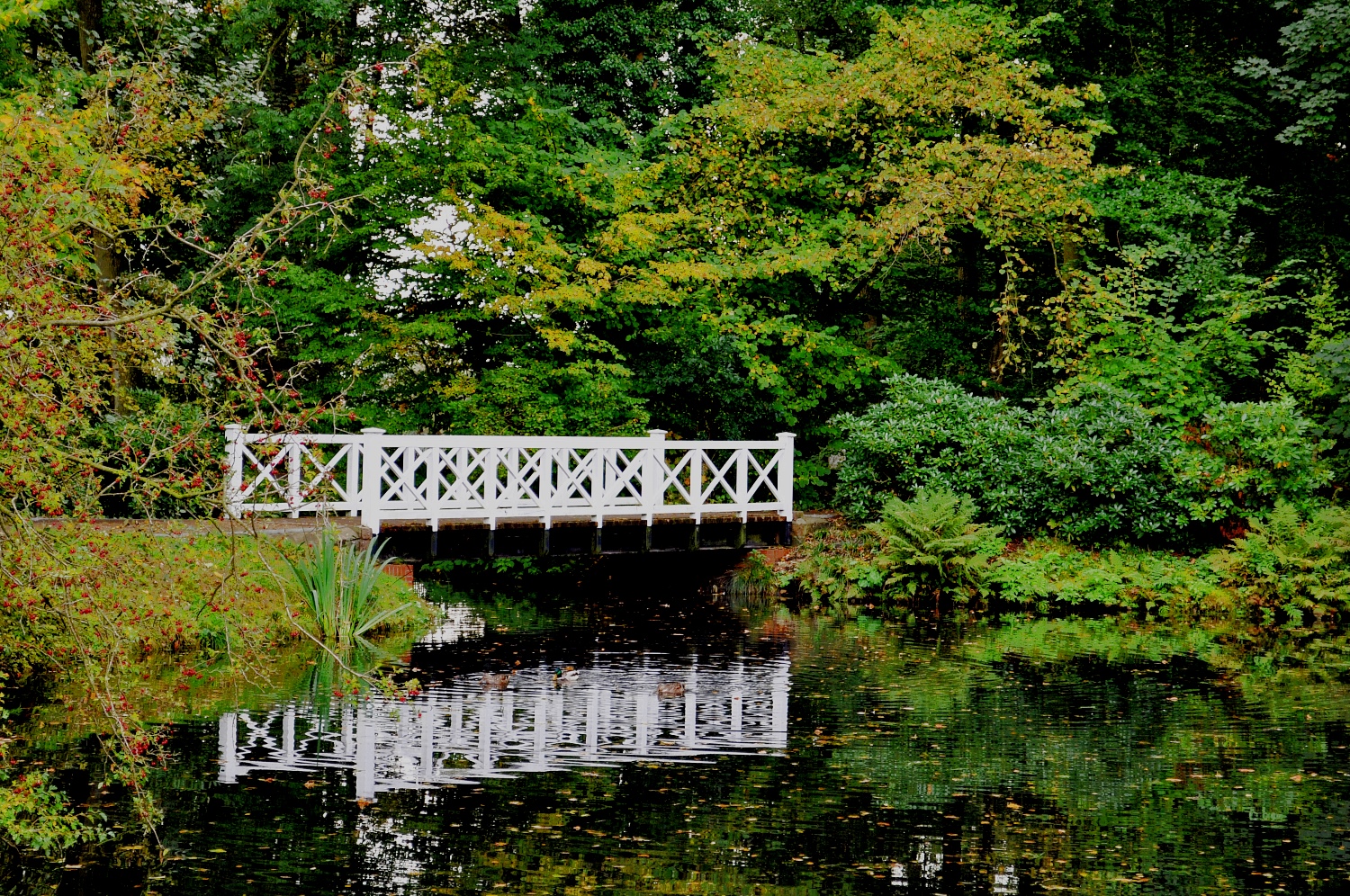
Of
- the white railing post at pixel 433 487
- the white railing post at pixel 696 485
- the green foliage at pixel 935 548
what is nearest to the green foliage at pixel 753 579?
the white railing post at pixel 696 485

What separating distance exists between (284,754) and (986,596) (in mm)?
11249

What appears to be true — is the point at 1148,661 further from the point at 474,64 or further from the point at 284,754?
the point at 474,64

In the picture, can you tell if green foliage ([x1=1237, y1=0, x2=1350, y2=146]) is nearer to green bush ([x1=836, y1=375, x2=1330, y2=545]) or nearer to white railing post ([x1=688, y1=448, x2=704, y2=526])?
green bush ([x1=836, y1=375, x2=1330, y2=545])

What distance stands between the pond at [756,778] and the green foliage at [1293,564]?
2575 millimetres

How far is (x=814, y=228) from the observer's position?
21.9 metres

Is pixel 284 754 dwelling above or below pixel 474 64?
below

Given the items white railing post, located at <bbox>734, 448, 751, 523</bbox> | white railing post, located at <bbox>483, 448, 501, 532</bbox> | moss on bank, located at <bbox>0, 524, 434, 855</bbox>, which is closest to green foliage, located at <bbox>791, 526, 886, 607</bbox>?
white railing post, located at <bbox>734, 448, 751, 523</bbox>

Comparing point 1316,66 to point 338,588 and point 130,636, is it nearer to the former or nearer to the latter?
point 338,588

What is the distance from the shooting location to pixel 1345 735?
9477mm

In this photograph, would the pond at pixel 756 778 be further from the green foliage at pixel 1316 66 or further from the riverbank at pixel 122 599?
the green foliage at pixel 1316 66

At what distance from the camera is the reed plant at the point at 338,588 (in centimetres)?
1270

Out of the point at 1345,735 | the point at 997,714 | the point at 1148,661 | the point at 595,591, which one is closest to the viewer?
the point at 1345,735

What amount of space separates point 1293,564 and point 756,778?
35.0ft

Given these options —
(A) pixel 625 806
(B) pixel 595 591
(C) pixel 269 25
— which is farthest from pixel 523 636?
(C) pixel 269 25
